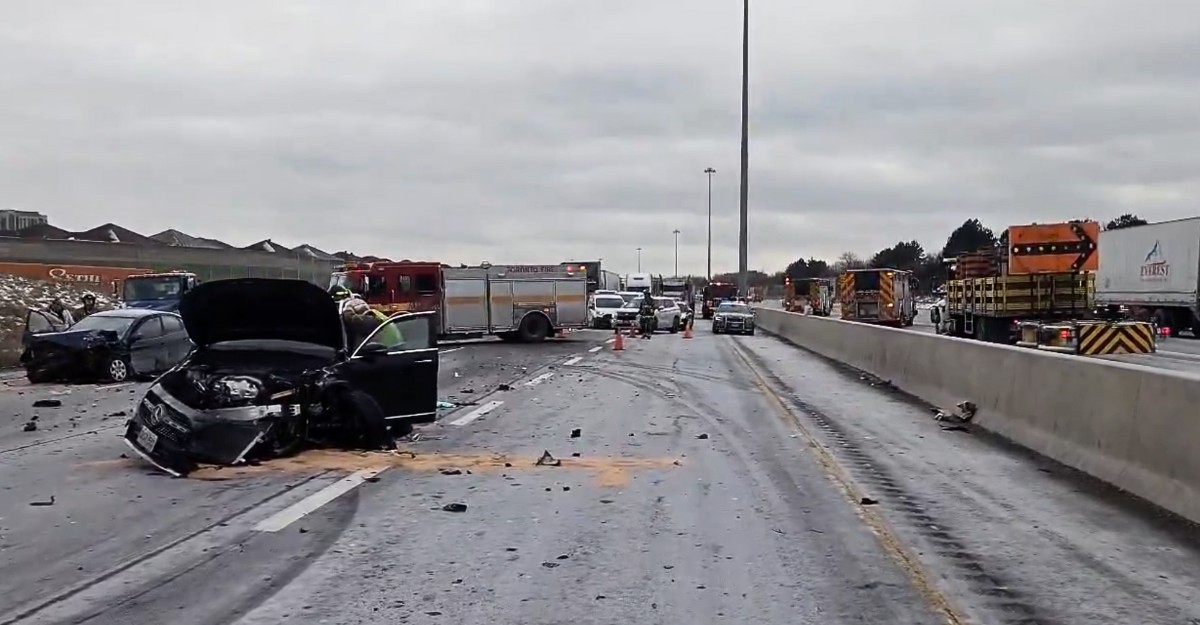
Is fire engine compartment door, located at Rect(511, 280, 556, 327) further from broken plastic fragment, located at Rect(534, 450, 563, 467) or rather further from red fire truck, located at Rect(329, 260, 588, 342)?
broken plastic fragment, located at Rect(534, 450, 563, 467)

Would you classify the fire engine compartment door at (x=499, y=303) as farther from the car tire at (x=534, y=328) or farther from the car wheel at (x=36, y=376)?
the car wheel at (x=36, y=376)

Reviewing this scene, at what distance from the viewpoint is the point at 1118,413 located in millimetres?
9711

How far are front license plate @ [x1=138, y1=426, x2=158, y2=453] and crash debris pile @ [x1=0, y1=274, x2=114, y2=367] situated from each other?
22.3m

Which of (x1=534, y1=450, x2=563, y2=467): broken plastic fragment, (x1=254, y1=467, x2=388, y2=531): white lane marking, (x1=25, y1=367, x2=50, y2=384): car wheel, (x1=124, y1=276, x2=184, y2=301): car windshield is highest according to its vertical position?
(x1=124, y1=276, x2=184, y2=301): car windshield

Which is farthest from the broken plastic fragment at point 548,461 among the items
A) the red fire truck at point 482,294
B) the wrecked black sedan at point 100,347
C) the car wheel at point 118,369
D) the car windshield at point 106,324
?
the red fire truck at point 482,294

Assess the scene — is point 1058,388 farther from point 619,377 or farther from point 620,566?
point 619,377

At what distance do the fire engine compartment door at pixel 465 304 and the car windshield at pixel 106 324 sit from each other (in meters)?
15.9

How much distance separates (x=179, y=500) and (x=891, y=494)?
5620 millimetres

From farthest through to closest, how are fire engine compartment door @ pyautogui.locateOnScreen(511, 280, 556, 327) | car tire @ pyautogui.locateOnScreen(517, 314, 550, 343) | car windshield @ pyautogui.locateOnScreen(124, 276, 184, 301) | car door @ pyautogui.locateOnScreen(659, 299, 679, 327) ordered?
1. car door @ pyautogui.locateOnScreen(659, 299, 679, 327)
2. car tire @ pyautogui.locateOnScreen(517, 314, 550, 343)
3. fire engine compartment door @ pyautogui.locateOnScreen(511, 280, 556, 327)
4. car windshield @ pyautogui.locateOnScreen(124, 276, 184, 301)

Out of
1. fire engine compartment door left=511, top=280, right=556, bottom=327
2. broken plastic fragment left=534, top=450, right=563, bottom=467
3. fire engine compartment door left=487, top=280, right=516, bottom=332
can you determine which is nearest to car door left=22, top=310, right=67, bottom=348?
broken plastic fragment left=534, top=450, right=563, bottom=467

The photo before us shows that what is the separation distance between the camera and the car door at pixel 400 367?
1155 cm

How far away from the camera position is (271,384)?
33.7 ft

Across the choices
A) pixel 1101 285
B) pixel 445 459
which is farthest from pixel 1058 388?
pixel 1101 285

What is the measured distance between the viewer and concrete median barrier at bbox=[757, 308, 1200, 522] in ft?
27.8
